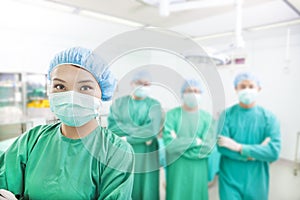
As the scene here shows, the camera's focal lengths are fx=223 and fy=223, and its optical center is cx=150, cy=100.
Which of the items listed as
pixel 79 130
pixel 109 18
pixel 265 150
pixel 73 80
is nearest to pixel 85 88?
pixel 73 80

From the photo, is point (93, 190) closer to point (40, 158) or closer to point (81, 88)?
point (40, 158)

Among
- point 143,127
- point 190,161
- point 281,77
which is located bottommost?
point 190,161

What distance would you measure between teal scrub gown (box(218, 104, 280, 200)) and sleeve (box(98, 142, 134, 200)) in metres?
1.01

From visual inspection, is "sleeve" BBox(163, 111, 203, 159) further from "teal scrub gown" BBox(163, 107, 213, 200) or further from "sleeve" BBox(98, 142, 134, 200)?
"sleeve" BBox(98, 142, 134, 200)

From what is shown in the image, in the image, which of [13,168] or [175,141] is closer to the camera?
[13,168]

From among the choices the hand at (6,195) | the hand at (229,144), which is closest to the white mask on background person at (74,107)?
the hand at (6,195)

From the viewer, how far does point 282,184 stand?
268cm

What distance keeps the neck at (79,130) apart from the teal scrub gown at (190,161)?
1048 millimetres

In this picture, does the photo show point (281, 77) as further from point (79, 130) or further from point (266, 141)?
point (79, 130)

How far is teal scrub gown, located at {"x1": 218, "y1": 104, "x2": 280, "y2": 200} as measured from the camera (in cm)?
153

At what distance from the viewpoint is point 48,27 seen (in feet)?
2.64

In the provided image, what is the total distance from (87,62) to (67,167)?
12.3 inches

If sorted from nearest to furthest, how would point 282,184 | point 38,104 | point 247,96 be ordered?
1. point 38,104
2. point 247,96
3. point 282,184

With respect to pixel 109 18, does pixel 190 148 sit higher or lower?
lower
